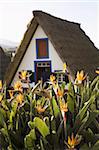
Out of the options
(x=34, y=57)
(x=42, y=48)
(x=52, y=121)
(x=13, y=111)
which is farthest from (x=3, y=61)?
(x=52, y=121)

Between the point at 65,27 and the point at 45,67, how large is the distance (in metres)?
1.81

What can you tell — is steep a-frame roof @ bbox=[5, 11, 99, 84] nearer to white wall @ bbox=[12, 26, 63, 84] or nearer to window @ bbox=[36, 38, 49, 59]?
white wall @ bbox=[12, 26, 63, 84]

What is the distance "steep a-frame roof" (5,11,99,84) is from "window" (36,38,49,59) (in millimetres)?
246

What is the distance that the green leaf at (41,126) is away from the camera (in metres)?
2.14

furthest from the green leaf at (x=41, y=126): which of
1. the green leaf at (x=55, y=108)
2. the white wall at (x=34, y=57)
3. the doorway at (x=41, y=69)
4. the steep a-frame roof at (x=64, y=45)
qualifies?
the doorway at (x=41, y=69)

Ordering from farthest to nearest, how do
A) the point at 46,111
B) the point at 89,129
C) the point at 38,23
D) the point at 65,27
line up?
the point at 65,27, the point at 38,23, the point at 46,111, the point at 89,129

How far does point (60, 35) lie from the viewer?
25.3 feet

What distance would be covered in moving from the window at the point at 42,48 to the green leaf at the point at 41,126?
522 cm

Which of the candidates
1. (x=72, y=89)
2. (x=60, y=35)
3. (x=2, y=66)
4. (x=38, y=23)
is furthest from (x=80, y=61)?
(x=72, y=89)

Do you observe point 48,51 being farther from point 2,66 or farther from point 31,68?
point 2,66

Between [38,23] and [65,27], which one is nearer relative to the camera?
[38,23]

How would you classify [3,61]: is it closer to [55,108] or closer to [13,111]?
[13,111]

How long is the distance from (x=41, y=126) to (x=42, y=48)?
5355mm

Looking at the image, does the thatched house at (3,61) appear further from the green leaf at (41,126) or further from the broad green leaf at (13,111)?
the green leaf at (41,126)
